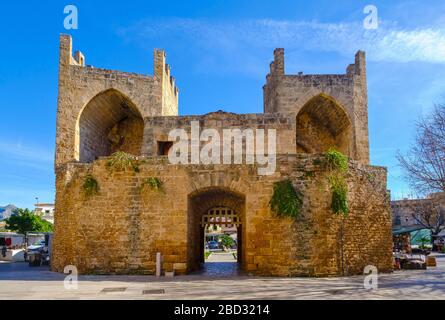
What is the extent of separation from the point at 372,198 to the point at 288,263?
354 centimetres

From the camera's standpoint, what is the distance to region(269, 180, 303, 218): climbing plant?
10828 millimetres

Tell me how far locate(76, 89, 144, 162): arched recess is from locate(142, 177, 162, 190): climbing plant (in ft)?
25.6

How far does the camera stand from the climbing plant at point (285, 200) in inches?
426

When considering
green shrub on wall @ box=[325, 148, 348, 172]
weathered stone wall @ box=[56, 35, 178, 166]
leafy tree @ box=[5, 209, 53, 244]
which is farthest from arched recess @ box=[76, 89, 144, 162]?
leafy tree @ box=[5, 209, 53, 244]

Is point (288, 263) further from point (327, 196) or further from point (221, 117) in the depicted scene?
point (221, 117)

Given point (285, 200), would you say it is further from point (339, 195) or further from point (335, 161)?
point (335, 161)

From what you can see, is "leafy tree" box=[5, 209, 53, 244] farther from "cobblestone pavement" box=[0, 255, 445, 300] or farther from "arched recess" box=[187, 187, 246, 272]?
"cobblestone pavement" box=[0, 255, 445, 300]

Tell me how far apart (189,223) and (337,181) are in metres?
4.43

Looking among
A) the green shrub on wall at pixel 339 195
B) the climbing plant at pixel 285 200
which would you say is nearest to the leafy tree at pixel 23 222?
the climbing plant at pixel 285 200

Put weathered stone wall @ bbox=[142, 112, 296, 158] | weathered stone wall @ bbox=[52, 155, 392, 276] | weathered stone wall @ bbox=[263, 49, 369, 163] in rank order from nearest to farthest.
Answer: weathered stone wall @ bbox=[52, 155, 392, 276]
weathered stone wall @ bbox=[142, 112, 296, 158]
weathered stone wall @ bbox=[263, 49, 369, 163]

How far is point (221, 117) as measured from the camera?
1461cm

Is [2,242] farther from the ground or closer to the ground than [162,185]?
closer to the ground

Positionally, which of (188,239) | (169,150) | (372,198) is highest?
(169,150)
